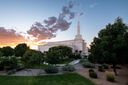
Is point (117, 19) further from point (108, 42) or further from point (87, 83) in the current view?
point (87, 83)

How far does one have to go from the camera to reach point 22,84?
948cm

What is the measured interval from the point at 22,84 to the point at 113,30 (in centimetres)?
1485

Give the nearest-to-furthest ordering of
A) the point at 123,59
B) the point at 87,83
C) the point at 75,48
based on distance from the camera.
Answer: the point at 87,83
the point at 123,59
the point at 75,48

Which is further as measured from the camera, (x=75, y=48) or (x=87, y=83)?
(x=75, y=48)

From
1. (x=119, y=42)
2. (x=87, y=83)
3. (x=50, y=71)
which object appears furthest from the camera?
(x=50, y=71)

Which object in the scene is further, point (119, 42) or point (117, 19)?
point (117, 19)

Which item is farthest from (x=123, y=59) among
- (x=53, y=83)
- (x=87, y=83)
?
(x=53, y=83)

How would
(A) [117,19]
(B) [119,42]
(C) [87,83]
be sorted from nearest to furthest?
(C) [87,83], (B) [119,42], (A) [117,19]

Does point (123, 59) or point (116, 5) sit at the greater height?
point (116, 5)

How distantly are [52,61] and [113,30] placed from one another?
487 inches

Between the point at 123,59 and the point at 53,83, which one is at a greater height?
the point at 123,59

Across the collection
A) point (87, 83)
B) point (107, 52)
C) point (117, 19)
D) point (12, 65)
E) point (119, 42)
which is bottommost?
point (87, 83)

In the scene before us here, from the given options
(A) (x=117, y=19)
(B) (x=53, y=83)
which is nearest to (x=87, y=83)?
(B) (x=53, y=83)

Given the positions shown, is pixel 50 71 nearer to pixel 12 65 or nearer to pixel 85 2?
pixel 12 65
